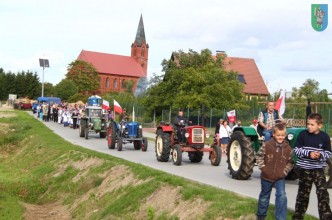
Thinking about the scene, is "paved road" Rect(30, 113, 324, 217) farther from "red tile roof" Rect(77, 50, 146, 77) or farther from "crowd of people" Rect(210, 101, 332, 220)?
"red tile roof" Rect(77, 50, 146, 77)

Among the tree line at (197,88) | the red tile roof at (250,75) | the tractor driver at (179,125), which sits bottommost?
the tractor driver at (179,125)

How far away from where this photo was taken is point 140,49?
447ft

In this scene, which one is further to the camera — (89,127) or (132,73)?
(132,73)

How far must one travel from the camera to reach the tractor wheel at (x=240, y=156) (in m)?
12.0

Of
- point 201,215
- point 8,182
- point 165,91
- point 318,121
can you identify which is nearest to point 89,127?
point 8,182

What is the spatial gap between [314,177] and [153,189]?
15.7ft

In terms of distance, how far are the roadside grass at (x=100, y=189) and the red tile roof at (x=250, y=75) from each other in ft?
192

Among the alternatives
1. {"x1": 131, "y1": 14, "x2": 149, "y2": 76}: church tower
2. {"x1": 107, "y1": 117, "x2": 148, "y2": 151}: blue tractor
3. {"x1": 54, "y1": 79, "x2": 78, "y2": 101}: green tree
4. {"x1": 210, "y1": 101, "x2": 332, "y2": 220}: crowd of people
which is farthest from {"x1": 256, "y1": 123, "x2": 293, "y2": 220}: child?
{"x1": 131, "y1": 14, "x2": 149, "y2": 76}: church tower

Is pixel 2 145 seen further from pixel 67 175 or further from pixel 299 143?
pixel 299 143

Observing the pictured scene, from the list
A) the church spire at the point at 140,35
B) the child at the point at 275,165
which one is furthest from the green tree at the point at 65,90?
the child at the point at 275,165

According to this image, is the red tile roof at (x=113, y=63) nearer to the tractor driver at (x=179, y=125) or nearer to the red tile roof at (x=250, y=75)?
the red tile roof at (x=250, y=75)

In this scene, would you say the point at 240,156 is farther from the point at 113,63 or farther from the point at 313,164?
the point at 113,63

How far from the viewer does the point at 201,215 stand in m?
9.07

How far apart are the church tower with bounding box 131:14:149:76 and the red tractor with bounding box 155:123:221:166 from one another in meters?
119
